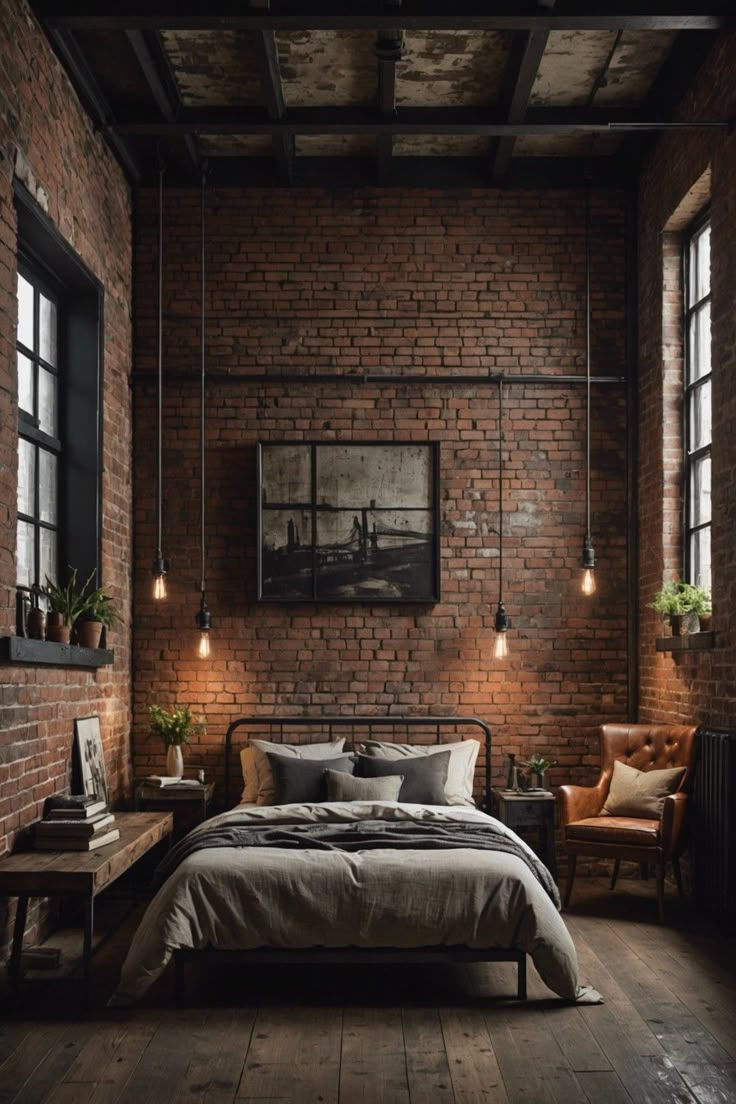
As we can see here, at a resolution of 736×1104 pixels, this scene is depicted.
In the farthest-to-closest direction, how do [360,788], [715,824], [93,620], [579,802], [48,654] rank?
[579,802] < [360,788] < [93,620] < [715,824] < [48,654]

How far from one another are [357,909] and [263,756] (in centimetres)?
249

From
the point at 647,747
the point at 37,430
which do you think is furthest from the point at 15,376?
the point at 647,747

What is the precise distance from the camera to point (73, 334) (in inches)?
290

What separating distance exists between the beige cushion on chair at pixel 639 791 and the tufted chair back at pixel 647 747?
0.28 ft

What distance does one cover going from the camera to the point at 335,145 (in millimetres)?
8141

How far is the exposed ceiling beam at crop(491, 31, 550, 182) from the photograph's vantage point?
6.47 meters

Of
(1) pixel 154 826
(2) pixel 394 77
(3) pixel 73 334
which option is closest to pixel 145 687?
(1) pixel 154 826

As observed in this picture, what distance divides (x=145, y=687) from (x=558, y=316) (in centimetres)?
396

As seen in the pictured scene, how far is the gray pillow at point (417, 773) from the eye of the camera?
7.16 meters

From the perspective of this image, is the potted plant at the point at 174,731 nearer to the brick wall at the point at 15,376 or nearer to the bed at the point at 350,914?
the brick wall at the point at 15,376

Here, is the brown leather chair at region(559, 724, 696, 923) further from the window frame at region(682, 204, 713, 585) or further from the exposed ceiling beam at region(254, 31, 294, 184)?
the exposed ceiling beam at region(254, 31, 294, 184)

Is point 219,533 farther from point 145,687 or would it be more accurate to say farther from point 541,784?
point 541,784

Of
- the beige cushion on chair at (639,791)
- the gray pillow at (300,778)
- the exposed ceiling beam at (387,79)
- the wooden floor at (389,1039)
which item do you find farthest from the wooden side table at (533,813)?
the exposed ceiling beam at (387,79)

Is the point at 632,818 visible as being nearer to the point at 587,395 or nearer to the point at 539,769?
the point at 539,769
